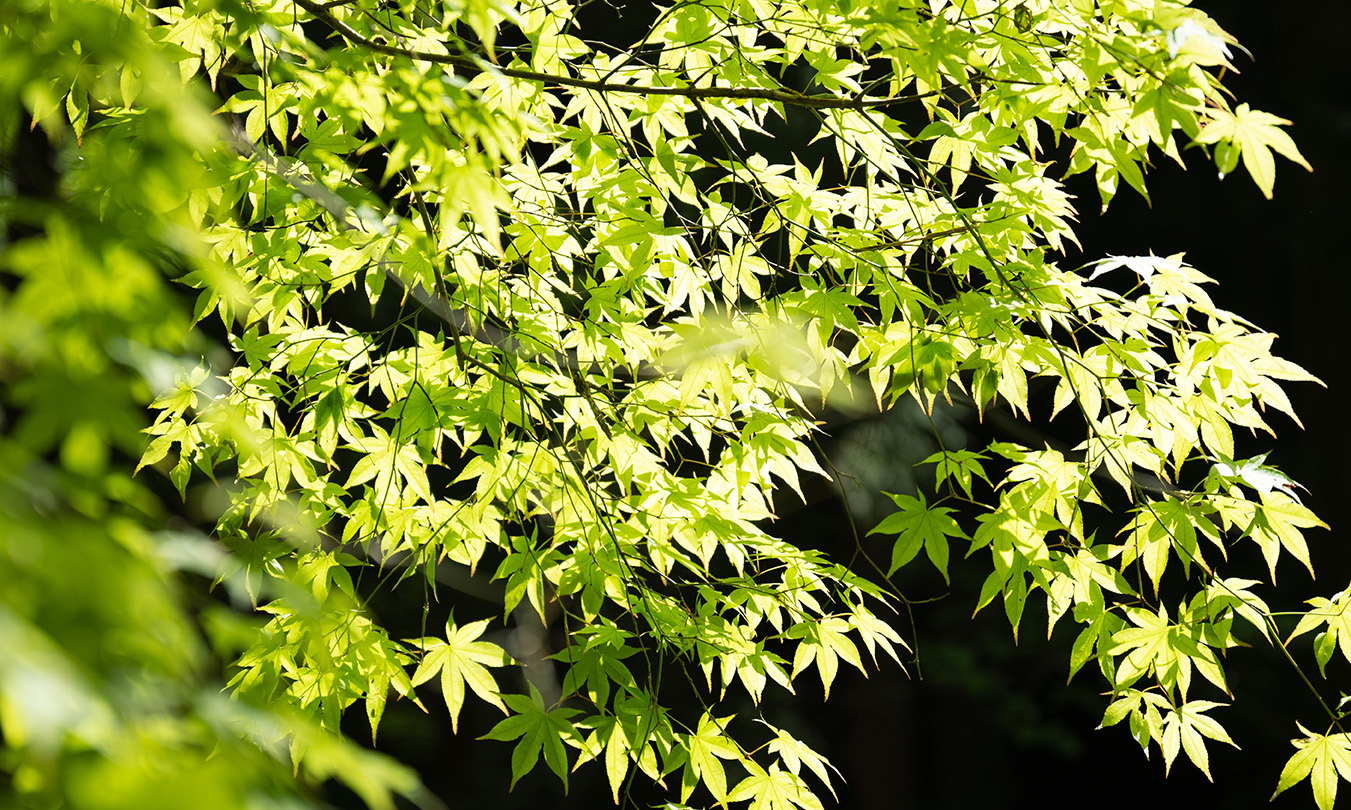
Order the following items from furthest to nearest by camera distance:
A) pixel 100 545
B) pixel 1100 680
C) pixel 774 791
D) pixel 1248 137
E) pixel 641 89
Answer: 1. pixel 1100 680
2. pixel 774 791
3. pixel 641 89
4. pixel 1248 137
5. pixel 100 545

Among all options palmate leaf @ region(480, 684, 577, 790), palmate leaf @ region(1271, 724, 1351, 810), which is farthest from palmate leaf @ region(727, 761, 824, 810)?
palmate leaf @ region(1271, 724, 1351, 810)

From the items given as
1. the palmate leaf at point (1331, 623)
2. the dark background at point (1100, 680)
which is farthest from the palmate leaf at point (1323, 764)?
the dark background at point (1100, 680)

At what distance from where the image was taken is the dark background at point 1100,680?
556 cm

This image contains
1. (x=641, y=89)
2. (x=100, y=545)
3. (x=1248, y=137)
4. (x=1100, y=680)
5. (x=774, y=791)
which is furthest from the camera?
(x=1100, y=680)

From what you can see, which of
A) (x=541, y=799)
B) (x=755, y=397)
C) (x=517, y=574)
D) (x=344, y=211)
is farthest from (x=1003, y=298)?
(x=541, y=799)

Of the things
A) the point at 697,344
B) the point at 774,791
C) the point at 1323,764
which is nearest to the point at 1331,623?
the point at 1323,764

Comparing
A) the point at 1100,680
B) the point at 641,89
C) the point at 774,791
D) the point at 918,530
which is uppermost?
the point at 641,89

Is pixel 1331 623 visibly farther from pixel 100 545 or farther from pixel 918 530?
pixel 100 545

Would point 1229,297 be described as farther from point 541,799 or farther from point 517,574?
point 517,574

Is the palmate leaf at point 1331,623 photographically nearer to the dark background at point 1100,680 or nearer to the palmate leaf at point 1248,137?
the palmate leaf at point 1248,137

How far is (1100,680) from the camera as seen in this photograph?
6.02 metres

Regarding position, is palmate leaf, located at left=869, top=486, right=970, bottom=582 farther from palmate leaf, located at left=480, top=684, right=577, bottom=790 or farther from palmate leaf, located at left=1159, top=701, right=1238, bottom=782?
palmate leaf, located at left=480, top=684, right=577, bottom=790

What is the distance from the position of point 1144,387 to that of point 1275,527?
298 mm

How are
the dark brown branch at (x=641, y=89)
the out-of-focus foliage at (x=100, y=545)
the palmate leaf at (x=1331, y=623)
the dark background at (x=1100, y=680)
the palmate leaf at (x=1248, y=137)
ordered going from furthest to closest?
the dark background at (x=1100, y=680) < the palmate leaf at (x=1331, y=623) < the dark brown branch at (x=641, y=89) < the palmate leaf at (x=1248, y=137) < the out-of-focus foliage at (x=100, y=545)
